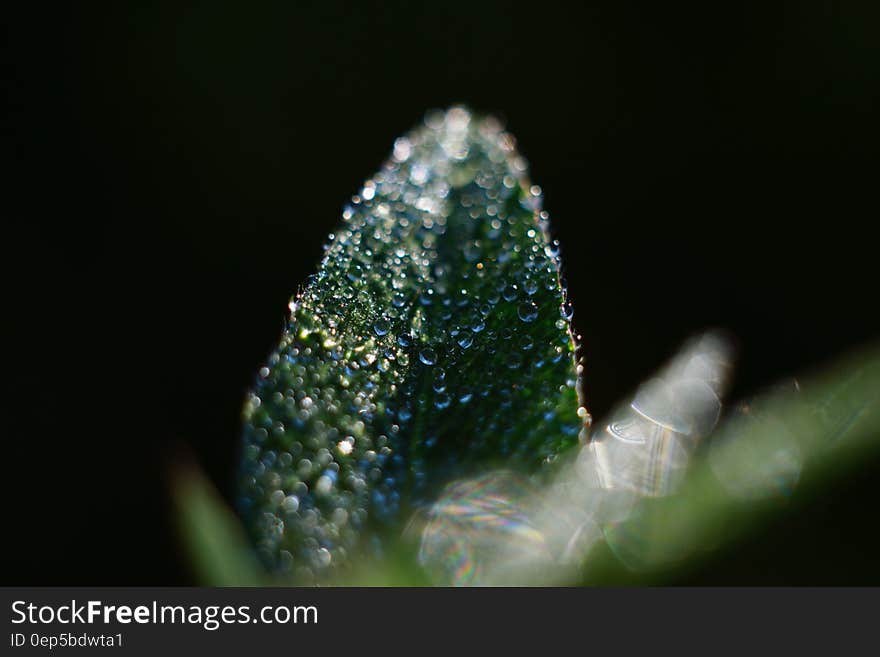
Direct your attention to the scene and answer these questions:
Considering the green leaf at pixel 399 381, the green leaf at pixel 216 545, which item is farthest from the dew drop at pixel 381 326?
the green leaf at pixel 216 545

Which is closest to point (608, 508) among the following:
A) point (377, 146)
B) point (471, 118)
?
point (471, 118)

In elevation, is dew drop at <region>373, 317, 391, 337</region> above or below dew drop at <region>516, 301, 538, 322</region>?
above

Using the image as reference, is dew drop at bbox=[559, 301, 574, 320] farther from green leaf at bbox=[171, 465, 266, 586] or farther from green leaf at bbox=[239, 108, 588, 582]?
green leaf at bbox=[171, 465, 266, 586]

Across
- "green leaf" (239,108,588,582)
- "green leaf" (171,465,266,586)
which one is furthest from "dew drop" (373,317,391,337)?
"green leaf" (171,465,266,586)

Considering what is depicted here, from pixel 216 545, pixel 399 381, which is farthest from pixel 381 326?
pixel 216 545

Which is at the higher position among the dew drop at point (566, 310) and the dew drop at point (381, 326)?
the dew drop at point (381, 326)

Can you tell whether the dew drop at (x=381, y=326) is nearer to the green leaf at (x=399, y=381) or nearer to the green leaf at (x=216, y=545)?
the green leaf at (x=399, y=381)

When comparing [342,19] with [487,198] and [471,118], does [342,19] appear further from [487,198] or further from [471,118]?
[487,198]

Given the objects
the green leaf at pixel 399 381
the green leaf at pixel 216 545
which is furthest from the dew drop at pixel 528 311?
the green leaf at pixel 216 545

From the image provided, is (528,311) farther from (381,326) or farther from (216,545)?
(216,545)
